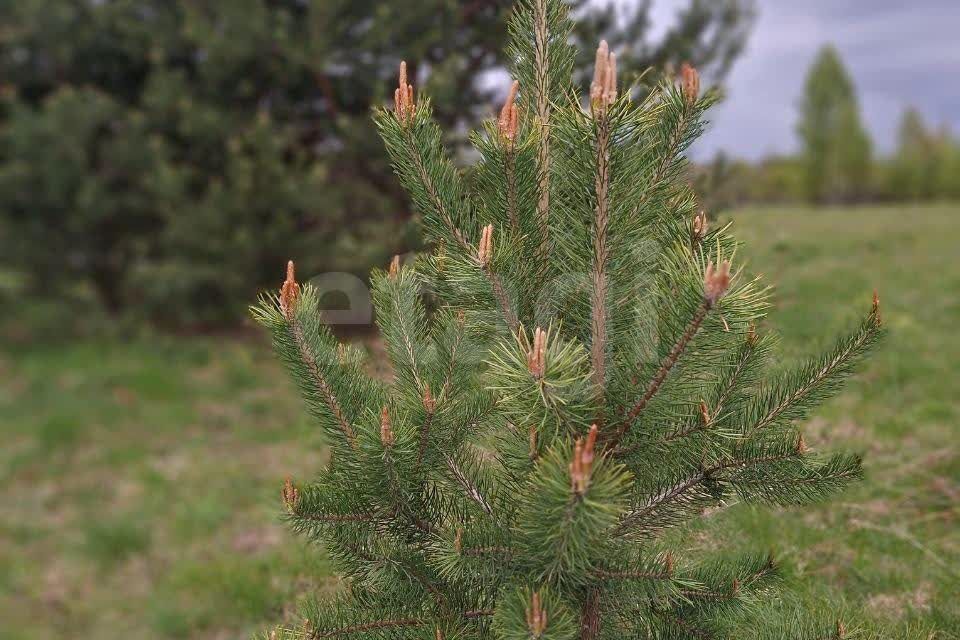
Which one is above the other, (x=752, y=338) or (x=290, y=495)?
(x=752, y=338)

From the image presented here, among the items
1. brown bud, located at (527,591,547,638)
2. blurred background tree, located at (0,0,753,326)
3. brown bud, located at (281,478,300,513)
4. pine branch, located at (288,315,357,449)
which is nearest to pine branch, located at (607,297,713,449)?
brown bud, located at (527,591,547,638)

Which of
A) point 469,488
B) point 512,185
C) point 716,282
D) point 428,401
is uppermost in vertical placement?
point 512,185

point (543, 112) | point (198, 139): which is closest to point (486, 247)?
point (543, 112)

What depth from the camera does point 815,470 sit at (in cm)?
187

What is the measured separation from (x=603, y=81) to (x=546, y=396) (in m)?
0.69

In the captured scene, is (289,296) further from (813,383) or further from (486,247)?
(813,383)

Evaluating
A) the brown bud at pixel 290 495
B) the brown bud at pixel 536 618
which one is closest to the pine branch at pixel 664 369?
the brown bud at pixel 536 618

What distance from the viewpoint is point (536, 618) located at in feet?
5.07

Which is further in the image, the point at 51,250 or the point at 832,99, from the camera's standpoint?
the point at 832,99

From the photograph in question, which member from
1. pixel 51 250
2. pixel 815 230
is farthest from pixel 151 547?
pixel 815 230

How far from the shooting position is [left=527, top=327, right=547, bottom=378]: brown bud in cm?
150

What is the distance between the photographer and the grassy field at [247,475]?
312cm

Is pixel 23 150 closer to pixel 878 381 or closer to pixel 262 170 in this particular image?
pixel 262 170

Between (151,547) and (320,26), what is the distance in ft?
17.5
